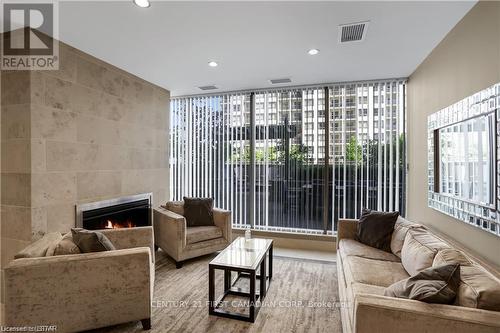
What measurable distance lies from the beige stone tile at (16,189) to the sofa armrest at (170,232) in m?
1.58

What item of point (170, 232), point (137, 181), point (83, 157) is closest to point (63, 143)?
point (83, 157)

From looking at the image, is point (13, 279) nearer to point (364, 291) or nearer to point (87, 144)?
point (87, 144)

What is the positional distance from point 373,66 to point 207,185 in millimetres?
3487

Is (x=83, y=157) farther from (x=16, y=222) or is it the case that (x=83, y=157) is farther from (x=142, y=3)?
(x=142, y=3)

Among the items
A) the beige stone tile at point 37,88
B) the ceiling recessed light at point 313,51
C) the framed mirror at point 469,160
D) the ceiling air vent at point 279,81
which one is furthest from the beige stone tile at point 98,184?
the framed mirror at point 469,160

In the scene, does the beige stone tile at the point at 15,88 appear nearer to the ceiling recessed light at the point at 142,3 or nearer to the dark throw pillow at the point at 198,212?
the ceiling recessed light at the point at 142,3

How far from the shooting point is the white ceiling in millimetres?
2317

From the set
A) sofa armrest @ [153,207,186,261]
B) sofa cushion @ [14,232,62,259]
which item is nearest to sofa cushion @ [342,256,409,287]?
sofa armrest @ [153,207,186,261]

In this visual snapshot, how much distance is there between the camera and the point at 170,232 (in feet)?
11.9

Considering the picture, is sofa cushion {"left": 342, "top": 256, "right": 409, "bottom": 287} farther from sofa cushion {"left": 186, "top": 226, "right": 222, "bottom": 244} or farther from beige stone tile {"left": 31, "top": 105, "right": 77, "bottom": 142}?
beige stone tile {"left": 31, "top": 105, "right": 77, "bottom": 142}

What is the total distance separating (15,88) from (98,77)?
0.93 metres

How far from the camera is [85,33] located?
275 cm

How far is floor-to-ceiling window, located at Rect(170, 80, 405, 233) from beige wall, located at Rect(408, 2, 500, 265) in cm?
40

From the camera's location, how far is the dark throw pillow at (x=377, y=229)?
3.00 m
